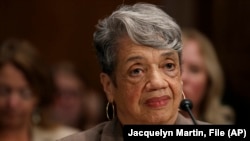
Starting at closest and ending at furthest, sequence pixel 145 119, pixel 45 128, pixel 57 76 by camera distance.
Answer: pixel 145 119 < pixel 45 128 < pixel 57 76

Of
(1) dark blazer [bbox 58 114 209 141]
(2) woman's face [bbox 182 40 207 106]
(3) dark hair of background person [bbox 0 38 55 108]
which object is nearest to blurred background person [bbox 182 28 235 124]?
(2) woman's face [bbox 182 40 207 106]

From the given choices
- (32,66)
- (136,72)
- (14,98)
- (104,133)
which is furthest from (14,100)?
(136,72)

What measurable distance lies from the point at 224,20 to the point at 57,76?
0.72m

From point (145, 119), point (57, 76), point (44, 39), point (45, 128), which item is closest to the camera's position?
point (145, 119)

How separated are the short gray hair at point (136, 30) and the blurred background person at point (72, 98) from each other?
55cm

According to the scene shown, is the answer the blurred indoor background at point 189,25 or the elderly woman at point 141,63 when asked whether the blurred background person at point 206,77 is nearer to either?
the blurred indoor background at point 189,25

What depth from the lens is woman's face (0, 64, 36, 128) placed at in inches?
63.3

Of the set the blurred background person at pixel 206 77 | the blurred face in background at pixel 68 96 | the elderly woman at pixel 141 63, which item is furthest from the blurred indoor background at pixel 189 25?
the elderly woman at pixel 141 63

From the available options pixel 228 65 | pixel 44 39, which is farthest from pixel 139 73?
pixel 44 39

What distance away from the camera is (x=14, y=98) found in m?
1.67

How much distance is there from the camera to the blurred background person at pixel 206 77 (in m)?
1.56

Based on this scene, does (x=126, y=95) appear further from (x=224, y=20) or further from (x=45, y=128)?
(x=224, y=20)

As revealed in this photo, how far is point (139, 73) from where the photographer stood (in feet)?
4.00

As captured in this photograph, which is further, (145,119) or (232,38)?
(232,38)
